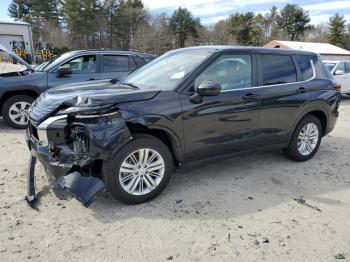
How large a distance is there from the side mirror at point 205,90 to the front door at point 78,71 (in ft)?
15.0

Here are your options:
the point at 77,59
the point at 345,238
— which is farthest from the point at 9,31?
the point at 345,238

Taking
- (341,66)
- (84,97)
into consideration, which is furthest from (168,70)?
(341,66)

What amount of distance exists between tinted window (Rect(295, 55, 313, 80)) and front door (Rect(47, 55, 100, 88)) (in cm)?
462

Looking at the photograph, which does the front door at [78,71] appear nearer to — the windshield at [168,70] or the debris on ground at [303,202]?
the windshield at [168,70]

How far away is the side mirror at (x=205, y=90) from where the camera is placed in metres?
4.18

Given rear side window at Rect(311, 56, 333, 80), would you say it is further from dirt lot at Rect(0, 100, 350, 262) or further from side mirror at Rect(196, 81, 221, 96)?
side mirror at Rect(196, 81, 221, 96)

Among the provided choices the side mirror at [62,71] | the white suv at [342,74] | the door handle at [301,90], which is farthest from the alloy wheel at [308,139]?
the white suv at [342,74]

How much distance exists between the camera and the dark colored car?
7.70 m

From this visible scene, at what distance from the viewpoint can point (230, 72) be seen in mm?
4734

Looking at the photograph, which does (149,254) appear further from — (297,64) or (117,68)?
(117,68)

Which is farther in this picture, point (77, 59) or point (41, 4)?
point (41, 4)

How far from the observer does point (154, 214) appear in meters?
3.89

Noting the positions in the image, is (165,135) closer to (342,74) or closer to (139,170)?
(139,170)

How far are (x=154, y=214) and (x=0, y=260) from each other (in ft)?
4.97
